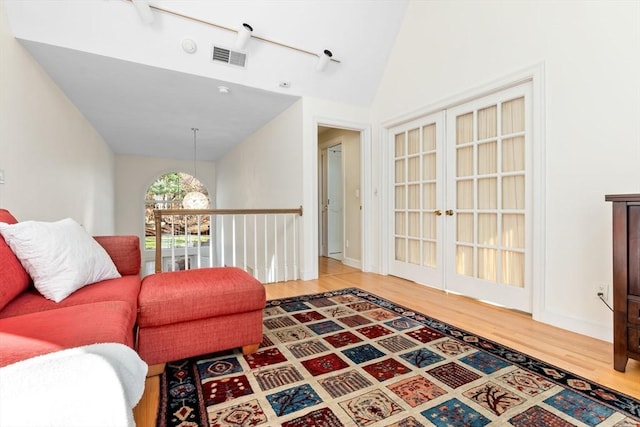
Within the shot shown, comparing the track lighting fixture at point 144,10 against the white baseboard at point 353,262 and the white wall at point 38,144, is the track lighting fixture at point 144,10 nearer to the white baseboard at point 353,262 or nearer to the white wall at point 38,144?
the white wall at point 38,144

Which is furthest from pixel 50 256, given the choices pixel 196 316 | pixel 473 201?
pixel 473 201

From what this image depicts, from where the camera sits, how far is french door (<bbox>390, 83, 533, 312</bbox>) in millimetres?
2584

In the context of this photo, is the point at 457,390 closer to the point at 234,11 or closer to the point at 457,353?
the point at 457,353

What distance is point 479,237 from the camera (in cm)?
294

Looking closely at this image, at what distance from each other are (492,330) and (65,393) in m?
2.42

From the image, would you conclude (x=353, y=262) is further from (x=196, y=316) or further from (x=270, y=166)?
(x=196, y=316)

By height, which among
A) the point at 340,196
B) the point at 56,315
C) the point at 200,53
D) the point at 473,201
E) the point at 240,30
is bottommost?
the point at 56,315

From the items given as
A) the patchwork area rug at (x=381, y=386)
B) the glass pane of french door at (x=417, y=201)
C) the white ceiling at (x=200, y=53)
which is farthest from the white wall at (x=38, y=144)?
the glass pane of french door at (x=417, y=201)

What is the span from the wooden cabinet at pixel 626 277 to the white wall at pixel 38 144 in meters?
4.10

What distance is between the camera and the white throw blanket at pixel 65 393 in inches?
23.0

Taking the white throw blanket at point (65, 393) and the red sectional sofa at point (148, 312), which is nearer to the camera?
the white throw blanket at point (65, 393)

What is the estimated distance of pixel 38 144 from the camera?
291 cm

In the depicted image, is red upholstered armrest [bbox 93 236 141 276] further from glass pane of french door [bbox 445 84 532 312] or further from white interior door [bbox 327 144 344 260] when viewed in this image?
white interior door [bbox 327 144 344 260]

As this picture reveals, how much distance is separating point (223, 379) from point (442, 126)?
120 inches
